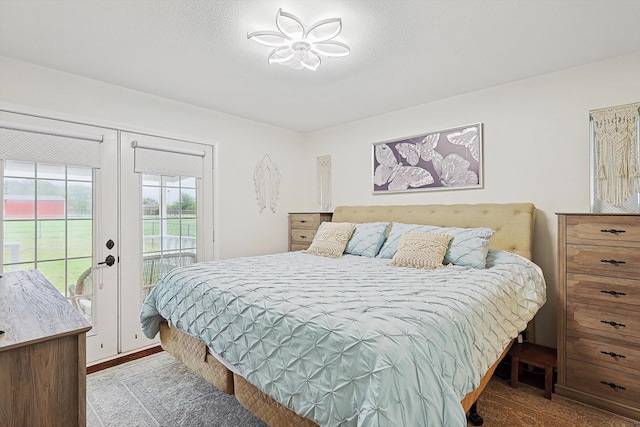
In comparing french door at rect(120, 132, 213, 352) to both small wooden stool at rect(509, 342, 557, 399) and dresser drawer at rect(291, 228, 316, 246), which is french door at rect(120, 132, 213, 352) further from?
small wooden stool at rect(509, 342, 557, 399)

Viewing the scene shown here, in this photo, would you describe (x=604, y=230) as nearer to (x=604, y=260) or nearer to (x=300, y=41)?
(x=604, y=260)

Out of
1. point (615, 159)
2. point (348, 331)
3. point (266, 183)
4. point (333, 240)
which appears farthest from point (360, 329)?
point (266, 183)

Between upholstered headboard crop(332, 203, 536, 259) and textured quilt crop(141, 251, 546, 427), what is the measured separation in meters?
0.38

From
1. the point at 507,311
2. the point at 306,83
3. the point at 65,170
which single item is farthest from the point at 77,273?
the point at 507,311

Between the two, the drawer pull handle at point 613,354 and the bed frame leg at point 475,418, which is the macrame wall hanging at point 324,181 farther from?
the drawer pull handle at point 613,354

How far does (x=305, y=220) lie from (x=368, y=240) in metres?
1.20

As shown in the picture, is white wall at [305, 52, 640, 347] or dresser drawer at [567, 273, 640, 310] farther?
white wall at [305, 52, 640, 347]

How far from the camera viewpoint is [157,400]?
7.50ft

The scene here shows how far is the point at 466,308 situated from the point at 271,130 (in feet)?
11.4

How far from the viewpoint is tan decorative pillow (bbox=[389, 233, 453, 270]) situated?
2514 millimetres

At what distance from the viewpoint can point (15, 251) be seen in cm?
253

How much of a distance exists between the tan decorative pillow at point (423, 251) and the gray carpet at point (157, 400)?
4.94 ft

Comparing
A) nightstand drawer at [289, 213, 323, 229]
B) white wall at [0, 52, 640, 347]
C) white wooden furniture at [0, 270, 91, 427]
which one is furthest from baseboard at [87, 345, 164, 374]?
nightstand drawer at [289, 213, 323, 229]

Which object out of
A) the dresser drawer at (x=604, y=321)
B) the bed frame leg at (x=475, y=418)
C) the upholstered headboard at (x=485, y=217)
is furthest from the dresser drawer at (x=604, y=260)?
the bed frame leg at (x=475, y=418)
